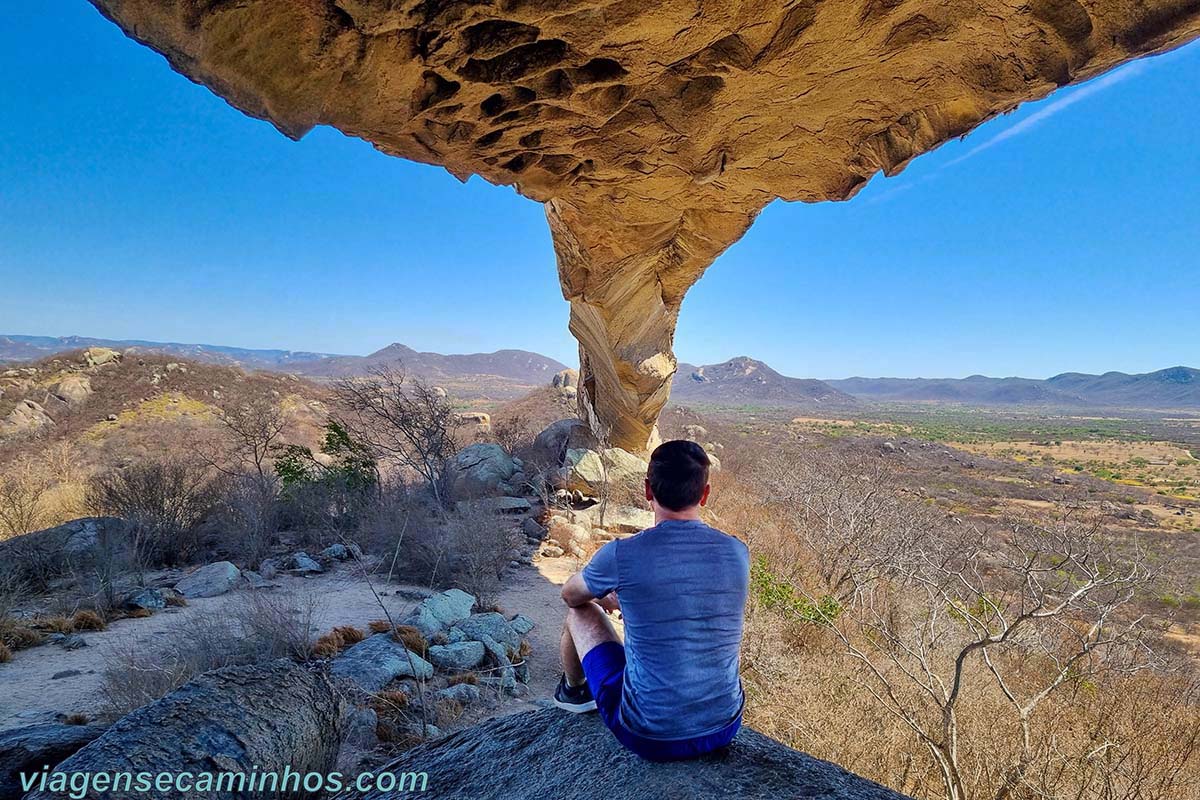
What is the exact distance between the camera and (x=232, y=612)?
5.20m

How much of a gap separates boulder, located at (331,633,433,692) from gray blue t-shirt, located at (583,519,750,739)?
2.67 m

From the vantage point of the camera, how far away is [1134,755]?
12.0ft

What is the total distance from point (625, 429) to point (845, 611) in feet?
22.3

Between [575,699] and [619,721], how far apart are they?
1.43ft

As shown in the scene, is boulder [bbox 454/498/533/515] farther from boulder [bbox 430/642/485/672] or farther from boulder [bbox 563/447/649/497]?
boulder [bbox 430/642/485/672]

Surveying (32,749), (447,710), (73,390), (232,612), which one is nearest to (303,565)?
(232,612)

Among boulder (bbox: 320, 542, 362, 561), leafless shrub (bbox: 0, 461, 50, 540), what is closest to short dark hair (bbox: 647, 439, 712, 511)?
boulder (bbox: 320, 542, 362, 561)

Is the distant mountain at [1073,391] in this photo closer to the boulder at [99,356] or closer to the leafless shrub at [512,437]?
the leafless shrub at [512,437]

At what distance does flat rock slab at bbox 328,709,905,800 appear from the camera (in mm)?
1697

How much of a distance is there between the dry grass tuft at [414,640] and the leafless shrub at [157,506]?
499 cm

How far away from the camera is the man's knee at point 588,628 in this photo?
2092 mm

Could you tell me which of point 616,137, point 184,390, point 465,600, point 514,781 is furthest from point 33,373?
point 514,781

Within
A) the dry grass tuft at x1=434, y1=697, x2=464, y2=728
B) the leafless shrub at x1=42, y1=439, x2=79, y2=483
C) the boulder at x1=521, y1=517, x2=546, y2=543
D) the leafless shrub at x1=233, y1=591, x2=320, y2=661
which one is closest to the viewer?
the dry grass tuft at x1=434, y1=697, x2=464, y2=728

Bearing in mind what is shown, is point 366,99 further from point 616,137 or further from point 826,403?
point 826,403
